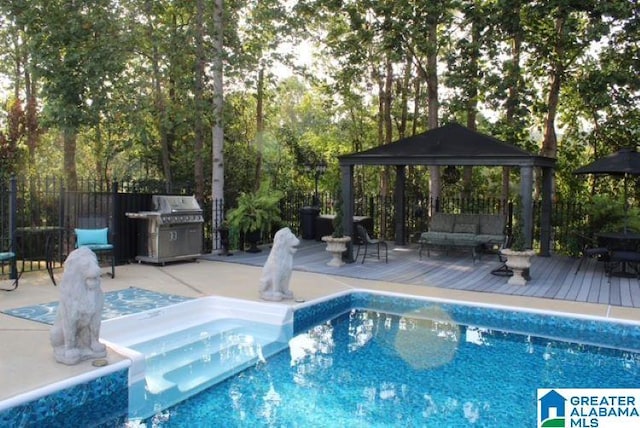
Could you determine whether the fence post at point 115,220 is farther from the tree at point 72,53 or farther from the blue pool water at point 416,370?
the blue pool water at point 416,370

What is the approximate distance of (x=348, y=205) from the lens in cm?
1021

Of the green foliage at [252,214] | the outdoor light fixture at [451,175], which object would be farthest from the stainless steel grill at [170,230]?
the outdoor light fixture at [451,175]

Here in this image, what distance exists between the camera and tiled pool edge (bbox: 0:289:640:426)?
3.63 metres

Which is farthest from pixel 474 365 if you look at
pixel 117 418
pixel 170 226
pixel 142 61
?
pixel 142 61

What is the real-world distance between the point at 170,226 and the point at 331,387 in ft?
19.7

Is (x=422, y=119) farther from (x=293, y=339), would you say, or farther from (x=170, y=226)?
(x=293, y=339)

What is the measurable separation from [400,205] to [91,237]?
7.54 m

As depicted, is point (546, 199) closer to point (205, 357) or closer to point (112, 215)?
point (205, 357)

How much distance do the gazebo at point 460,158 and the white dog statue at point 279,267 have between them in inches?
143

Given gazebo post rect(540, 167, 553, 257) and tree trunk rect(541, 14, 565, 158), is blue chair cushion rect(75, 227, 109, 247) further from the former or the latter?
tree trunk rect(541, 14, 565, 158)

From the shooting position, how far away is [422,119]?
59.1ft

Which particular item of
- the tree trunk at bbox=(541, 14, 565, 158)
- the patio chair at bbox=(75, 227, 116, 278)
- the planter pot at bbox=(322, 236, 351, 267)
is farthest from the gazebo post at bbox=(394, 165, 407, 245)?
the patio chair at bbox=(75, 227, 116, 278)

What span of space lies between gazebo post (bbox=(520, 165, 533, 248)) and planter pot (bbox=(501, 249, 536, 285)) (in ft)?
0.81

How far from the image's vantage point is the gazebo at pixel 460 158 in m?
8.60
